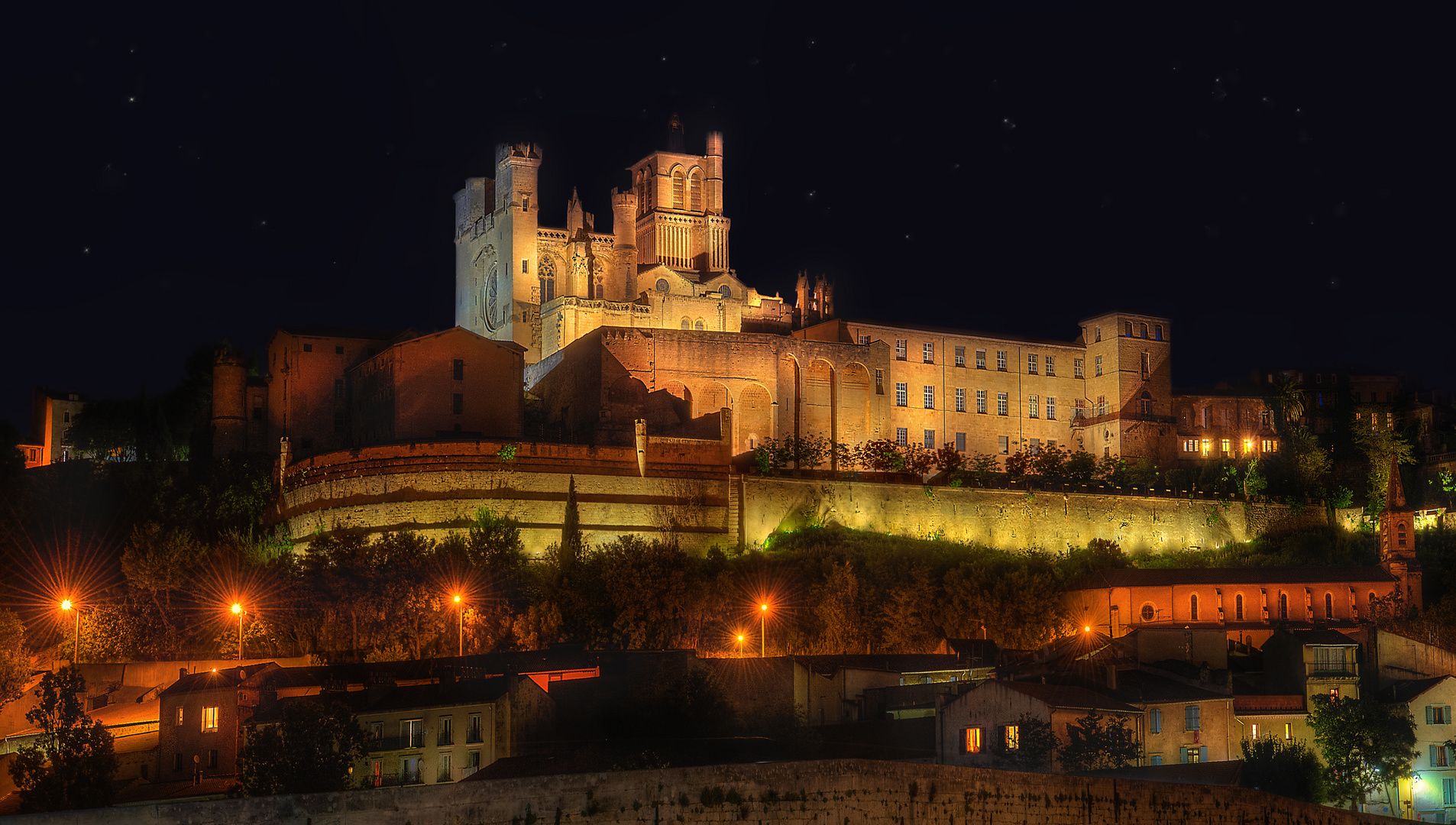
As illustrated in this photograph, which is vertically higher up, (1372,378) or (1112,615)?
(1372,378)

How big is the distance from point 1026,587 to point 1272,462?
90.5ft

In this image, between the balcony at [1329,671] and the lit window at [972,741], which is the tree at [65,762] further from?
the balcony at [1329,671]

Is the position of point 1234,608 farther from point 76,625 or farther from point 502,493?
point 76,625

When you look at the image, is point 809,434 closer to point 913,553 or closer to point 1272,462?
point 913,553

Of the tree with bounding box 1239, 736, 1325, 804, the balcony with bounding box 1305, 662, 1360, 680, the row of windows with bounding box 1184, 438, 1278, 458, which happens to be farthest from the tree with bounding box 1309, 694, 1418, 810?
the row of windows with bounding box 1184, 438, 1278, 458

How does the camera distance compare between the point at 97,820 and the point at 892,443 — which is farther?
the point at 892,443

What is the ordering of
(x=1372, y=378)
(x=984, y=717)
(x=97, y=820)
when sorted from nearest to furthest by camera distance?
(x=97, y=820) → (x=984, y=717) → (x=1372, y=378)

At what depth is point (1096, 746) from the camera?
36.4m

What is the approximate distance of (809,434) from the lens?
238 ft

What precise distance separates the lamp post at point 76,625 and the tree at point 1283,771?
1311 inches

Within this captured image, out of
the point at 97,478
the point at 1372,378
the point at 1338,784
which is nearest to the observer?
the point at 1338,784

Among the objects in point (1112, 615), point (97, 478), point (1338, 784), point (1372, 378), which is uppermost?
point (1372, 378)

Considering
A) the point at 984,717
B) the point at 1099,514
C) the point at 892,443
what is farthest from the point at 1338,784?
the point at 892,443

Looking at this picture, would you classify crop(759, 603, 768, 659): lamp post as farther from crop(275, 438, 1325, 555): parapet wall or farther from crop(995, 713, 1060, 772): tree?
crop(995, 713, 1060, 772): tree
